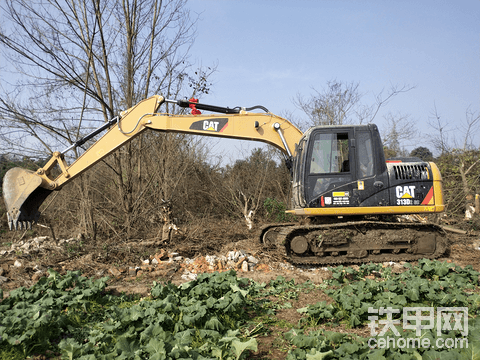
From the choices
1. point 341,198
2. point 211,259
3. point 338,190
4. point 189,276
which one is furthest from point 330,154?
point 189,276

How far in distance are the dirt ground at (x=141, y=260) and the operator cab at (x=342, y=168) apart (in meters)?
1.46

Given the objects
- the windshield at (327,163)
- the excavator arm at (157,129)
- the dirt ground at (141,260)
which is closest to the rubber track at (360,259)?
the dirt ground at (141,260)

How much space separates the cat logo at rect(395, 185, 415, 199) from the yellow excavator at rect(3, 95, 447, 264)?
0.02 metres

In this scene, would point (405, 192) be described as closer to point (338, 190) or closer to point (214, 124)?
point (338, 190)

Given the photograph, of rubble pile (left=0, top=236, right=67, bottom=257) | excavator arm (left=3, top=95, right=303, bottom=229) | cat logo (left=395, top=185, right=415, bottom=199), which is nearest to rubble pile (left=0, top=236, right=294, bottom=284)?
rubble pile (left=0, top=236, right=67, bottom=257)

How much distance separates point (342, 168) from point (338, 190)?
17.0 inches

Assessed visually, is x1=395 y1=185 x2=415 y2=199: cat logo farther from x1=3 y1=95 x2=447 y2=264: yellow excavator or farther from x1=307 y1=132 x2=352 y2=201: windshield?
x1=307 y1=132 x2=352 y2=201: windshield

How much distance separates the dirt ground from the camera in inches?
246

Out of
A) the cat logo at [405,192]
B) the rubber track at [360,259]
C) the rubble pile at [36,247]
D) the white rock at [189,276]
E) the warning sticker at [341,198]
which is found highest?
the cat logo at [405,192]

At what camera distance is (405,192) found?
6.75 metres

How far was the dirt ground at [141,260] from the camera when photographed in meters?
6.24

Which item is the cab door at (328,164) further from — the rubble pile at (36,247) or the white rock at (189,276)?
the rubble pile at (36,247)

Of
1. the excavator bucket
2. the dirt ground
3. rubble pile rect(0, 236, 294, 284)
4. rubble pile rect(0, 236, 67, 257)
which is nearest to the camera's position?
the dirt ground

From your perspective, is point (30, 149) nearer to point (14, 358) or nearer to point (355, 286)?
point (14, 358)
